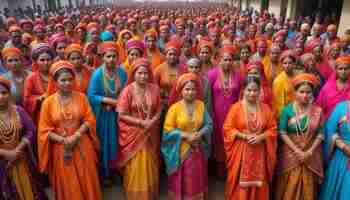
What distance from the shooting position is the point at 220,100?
13.9 ft

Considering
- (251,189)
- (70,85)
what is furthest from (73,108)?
(251,189)

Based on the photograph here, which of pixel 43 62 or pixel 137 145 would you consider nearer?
pixel 137 145

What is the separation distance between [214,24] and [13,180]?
315 inches

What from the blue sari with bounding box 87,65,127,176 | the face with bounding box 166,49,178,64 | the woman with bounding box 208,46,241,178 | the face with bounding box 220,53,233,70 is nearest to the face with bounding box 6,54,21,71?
the blue sari with bounding box 87,65,127,176

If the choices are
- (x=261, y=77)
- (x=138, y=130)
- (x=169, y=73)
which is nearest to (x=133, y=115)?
(x=138, y=130)

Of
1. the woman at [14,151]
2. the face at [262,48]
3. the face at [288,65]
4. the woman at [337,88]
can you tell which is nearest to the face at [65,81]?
the woman at [14,151]

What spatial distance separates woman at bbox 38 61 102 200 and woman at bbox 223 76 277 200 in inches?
60.4

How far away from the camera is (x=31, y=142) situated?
125 inches

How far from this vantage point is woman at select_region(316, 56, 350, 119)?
3.79m

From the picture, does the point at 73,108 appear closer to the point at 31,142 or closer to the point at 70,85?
the point at 70,85

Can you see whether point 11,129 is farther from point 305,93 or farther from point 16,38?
point 16,38

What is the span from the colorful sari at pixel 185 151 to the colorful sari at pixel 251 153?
297 mm

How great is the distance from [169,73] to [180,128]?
118 cm

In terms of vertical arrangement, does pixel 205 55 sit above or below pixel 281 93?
above
